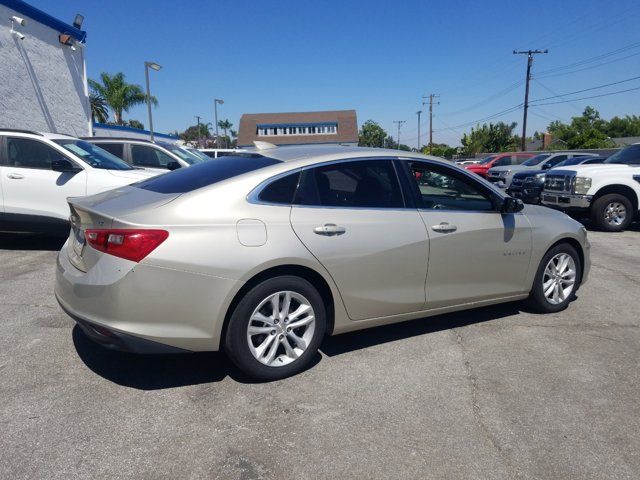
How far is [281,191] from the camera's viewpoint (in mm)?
3545

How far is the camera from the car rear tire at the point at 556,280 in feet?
16.0

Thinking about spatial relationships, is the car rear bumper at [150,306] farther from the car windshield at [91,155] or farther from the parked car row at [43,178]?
the car windshield at [91,155]

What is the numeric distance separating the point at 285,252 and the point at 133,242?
0.94m

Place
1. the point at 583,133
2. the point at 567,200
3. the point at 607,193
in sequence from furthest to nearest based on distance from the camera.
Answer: the point at 583,133 → the point at 567,200 → the point at 607,193

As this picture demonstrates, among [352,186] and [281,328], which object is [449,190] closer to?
[352,186]

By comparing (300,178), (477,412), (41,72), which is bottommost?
(477,412)

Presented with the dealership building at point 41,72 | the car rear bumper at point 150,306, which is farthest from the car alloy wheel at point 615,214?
the dealership building at point 41,72

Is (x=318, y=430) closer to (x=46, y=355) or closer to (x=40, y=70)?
(x=46, y=355)

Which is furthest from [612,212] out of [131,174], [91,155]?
[91,155]

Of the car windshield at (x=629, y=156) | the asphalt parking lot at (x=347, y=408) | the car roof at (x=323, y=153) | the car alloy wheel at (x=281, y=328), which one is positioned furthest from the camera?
the car windshield at (x=629, y=156)

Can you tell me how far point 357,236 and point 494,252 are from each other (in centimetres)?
146

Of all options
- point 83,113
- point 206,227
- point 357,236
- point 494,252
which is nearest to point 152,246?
point 206,227

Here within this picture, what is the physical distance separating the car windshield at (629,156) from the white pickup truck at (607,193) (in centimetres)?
2

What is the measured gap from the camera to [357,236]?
369 centimetres
